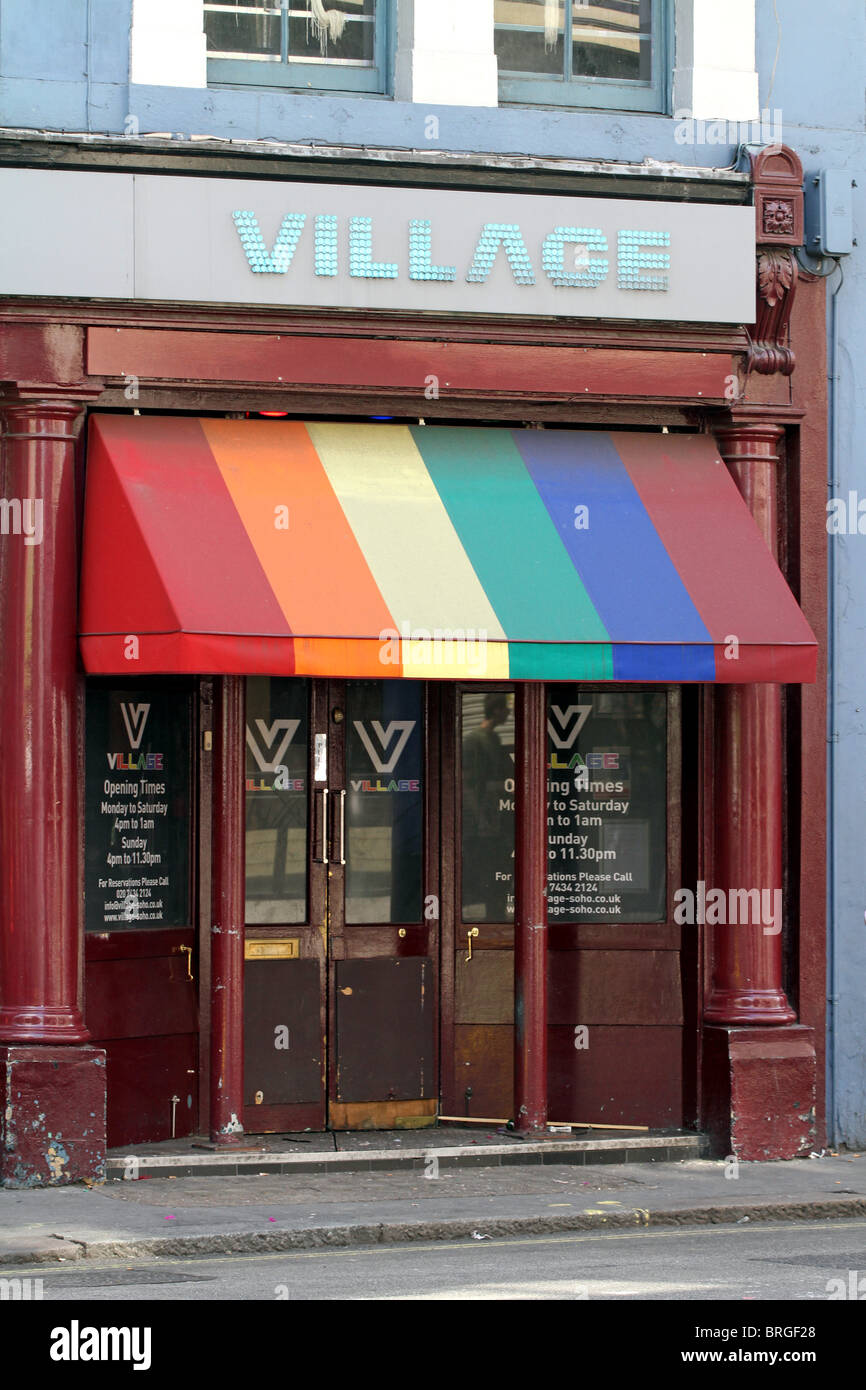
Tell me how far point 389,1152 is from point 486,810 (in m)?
2.23

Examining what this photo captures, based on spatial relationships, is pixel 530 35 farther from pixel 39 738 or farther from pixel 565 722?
pixel 39 738

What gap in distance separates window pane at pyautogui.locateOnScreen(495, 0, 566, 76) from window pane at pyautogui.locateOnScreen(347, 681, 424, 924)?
377 centimetres

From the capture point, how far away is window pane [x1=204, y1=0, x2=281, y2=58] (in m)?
12.5

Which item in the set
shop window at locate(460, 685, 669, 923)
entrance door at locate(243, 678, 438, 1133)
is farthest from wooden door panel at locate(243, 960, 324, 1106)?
shop window at locate(460, 685, 669, 923)

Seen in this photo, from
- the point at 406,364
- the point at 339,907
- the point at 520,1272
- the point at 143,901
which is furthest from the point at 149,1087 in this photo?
the point at 406,364

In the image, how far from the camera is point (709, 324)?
12688 mm

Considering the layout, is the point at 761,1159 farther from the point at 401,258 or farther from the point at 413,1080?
the point at 401,258

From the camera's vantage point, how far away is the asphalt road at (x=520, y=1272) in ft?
29.0

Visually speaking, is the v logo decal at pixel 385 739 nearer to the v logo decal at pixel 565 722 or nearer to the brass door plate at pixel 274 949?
the v logo decal at pixel 565 722

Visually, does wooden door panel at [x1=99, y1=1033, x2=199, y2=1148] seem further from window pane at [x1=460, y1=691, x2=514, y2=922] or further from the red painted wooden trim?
the red painted wooden trim

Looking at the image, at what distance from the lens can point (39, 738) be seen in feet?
38.1

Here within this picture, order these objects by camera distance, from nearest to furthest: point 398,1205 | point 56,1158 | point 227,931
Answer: point 398,1205 → point 56,1158 → point 227,931

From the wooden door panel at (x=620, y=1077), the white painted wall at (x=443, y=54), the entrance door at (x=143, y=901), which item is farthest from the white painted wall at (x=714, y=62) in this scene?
the wooden door panel at (x=620, y=1077)

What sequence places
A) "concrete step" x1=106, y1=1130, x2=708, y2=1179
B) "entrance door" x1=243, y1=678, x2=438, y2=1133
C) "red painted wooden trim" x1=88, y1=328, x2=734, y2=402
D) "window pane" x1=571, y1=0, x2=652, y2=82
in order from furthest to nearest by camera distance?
"window pane" x1=571, y1=0, x2=652, y2=82
"entrance door" x1=243, y1=678, x2=438, y2=1133
"red painted wooden trim" x1=88, y1=328, x2=734, y2=402
"concrete step" x1=106, y1=1130, x2=708, y2=1179
